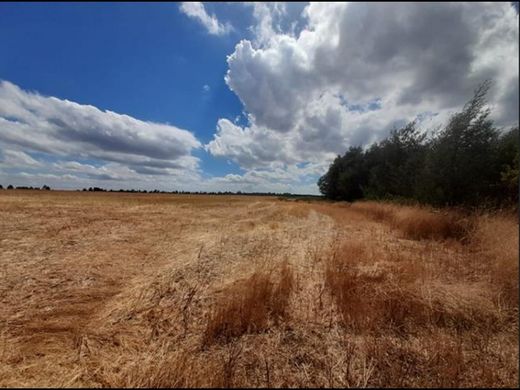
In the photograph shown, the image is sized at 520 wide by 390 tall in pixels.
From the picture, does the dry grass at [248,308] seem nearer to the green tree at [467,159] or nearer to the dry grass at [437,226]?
the dry grass at [437,226]

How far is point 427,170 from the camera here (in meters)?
13.0

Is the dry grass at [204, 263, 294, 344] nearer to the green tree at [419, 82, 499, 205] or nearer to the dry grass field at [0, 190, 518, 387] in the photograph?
the dry grass field at [0, 190, 518, 387]

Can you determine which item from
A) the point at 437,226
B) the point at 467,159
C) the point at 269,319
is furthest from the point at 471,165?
the point at 269,319

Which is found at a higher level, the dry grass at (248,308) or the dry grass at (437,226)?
the dry grass at (437,226)

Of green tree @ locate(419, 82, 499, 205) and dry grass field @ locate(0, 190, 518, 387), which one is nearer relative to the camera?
dry grass field @ locate(0, 190, 518, 387)

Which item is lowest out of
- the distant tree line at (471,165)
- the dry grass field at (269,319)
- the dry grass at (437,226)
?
the dry grass field at (269,319)

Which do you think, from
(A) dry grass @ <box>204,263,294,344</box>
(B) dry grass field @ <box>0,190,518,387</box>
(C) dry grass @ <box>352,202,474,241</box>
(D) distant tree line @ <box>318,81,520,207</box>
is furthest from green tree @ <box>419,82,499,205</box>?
(A) dry grass @ <box>204,263,294,344</box>

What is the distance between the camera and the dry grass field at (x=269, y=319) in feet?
8.56

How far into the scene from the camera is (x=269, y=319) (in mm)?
3727

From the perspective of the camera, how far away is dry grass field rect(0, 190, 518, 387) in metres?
2.61

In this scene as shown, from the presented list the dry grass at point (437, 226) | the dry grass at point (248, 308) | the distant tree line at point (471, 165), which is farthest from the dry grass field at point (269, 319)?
the distant tree line at point (471, 165)

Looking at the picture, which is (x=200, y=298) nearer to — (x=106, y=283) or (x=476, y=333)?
(x=106, y=283)

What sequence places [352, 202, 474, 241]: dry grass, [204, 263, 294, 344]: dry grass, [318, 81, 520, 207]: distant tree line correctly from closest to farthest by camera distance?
[204, 263, 294, 344]: dry grass < [352, 202, 474, 241]: dry grass < [318, 81, 520, 207]: distant tree line

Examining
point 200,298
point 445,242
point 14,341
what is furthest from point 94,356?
point 445,242
